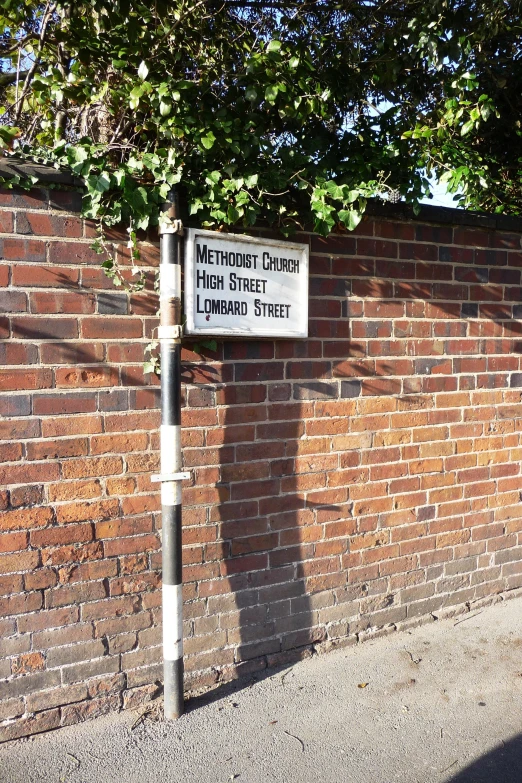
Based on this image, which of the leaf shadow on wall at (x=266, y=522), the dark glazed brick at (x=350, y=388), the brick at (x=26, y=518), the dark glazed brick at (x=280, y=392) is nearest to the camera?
the brick at (x=26, y=518)

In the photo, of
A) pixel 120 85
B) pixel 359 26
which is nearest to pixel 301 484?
pixel 120 85

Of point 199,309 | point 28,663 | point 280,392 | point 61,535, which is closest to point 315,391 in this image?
point 280,392

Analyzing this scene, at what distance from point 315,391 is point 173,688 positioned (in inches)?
63.4

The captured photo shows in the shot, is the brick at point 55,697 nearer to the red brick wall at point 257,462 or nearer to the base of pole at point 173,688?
the red brick wall at point 257,462

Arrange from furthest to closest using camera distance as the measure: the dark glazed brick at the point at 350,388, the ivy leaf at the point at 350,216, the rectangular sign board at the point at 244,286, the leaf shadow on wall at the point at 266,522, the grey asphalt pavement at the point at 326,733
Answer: the dark glazed brick at the point at 350,388
the leaf shadow on wall at the point at 266,522
the ivy leaf at the point at 350,216
the rectangular sign board at the point at 244,286
the grey asphalt pavement at the point at 326,733

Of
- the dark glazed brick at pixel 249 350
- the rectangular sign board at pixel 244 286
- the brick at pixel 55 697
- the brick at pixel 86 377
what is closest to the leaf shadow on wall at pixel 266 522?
the dark glazed brick at pixel 249 350

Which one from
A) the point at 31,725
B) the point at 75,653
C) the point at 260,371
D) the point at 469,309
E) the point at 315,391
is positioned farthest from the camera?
the point at 469,309

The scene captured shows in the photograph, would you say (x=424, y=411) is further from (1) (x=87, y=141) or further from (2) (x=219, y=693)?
(1) (x=87, y=141)

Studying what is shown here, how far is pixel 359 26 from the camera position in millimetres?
4199

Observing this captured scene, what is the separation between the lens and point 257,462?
3.38 m

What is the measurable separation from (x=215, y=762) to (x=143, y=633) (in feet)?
2.18

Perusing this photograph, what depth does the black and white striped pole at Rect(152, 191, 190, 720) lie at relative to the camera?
2.90m

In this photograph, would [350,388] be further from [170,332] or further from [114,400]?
[114,400]

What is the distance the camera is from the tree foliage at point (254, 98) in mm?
2963
